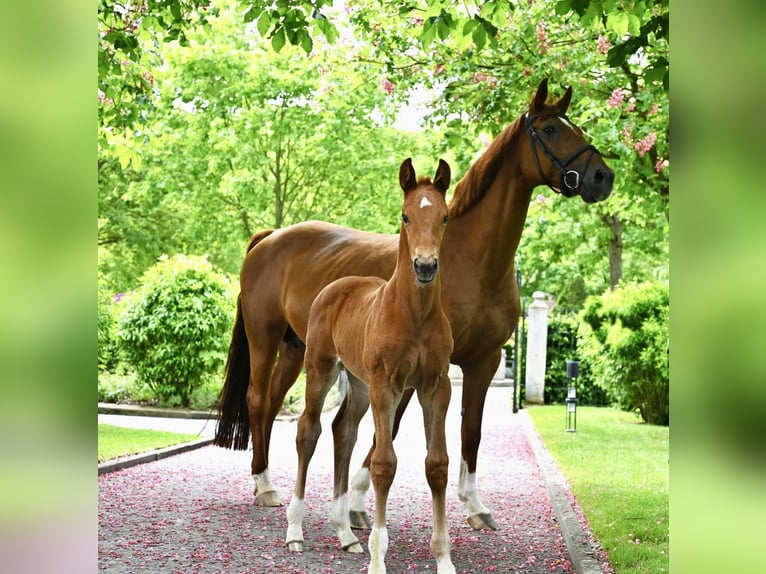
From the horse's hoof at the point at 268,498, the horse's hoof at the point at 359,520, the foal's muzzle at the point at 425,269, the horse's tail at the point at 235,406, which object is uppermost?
the foal's muzzle at the point at 425,269

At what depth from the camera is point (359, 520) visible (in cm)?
665

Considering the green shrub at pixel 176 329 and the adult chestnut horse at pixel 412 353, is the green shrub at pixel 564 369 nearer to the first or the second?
the green shrub at pixel 176 329

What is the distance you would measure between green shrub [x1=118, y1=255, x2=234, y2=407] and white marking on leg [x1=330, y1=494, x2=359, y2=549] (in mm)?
10273

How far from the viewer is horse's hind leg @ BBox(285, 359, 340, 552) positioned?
5.82 m

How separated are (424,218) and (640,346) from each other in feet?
40.1

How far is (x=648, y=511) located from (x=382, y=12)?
8878 mm

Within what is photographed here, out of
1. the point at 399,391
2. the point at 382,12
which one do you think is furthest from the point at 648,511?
the point at 382,12

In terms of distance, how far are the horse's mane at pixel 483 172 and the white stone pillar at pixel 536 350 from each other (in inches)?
543

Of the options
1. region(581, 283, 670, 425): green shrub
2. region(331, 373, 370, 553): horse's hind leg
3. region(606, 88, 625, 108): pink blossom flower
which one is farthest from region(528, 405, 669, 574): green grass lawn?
region(606, 88, 625, 108): pink blossom flower

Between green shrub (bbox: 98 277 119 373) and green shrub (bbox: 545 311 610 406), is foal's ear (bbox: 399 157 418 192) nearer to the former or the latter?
green shrub (bbox: 98 277 119 373)

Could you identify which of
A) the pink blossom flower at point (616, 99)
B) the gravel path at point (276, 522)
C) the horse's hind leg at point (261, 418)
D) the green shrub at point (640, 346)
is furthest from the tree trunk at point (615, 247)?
the horse's hind leg at point (261, 418)

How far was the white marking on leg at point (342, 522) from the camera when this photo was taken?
5.89 meters

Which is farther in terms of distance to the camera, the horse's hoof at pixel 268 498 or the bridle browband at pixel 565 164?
the horse's hoof at pixel 268 498

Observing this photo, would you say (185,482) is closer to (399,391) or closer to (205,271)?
(399,391)
